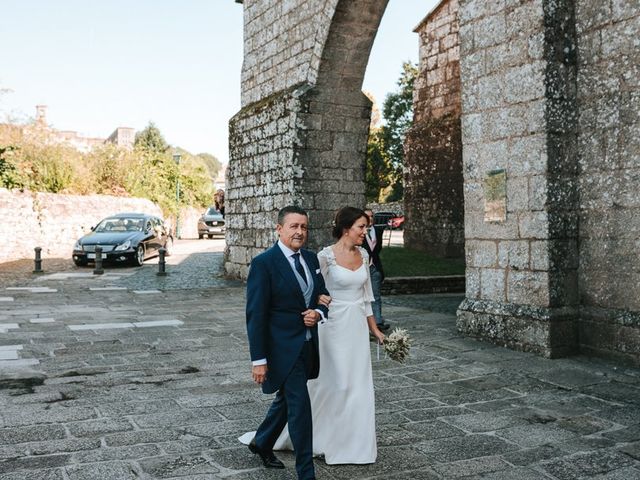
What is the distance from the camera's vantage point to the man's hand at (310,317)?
321 cm

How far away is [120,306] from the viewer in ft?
31.2

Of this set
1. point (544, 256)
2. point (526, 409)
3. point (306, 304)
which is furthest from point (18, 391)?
point (544, 256)

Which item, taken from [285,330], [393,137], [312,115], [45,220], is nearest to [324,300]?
[285,330]

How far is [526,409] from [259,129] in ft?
26.7

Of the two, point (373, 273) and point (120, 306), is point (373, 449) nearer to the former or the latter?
point (373, 273)

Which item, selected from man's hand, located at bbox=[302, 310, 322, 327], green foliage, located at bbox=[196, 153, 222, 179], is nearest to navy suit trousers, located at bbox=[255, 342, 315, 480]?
man's hand, located at bbox=[302, 310, 322, 327]

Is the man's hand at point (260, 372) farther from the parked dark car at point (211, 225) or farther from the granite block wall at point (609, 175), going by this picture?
the parked dark car at point (211, 225)

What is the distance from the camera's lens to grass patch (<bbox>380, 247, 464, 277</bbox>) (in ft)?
39.4

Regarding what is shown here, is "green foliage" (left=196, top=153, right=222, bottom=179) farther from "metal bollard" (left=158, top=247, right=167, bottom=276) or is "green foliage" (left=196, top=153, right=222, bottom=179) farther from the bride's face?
the bride's face

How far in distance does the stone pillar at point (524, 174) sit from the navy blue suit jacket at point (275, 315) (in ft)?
11.4

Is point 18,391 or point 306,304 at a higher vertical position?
point 306,304

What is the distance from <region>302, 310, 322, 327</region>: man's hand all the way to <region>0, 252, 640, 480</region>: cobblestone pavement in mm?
795

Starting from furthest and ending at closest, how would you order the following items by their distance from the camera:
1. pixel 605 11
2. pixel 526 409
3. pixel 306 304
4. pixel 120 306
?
1. pixel 120 306
2. pixel 605 11
3. pixel 526 409
4. pixel 306 304

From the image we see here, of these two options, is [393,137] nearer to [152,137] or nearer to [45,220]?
[152,137]
